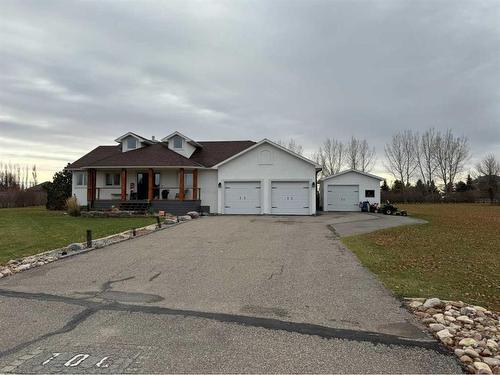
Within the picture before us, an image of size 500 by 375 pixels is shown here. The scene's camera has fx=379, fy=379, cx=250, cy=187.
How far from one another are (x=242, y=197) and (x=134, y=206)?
7.11m

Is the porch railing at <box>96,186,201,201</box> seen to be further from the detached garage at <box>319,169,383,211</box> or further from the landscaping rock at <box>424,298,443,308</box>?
the landscaping rock at <box>424,298,443,308</box>

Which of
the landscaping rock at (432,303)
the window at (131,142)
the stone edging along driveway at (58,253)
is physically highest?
the window at (131,142)

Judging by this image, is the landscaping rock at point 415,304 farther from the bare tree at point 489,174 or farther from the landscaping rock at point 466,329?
the bare tree at point 489,174

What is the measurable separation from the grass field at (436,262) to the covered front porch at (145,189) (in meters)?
13.8

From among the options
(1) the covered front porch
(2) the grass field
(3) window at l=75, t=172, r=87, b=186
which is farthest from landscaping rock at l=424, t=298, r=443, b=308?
(3) window at l=75, t=172, r=87, b=186

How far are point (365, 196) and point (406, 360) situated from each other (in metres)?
26.0

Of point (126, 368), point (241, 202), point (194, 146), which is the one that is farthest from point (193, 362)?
point (194, 146)

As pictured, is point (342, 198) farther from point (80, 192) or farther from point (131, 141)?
point (80, 192)

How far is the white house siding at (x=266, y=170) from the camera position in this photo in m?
24.9

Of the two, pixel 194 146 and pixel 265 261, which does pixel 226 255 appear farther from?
pixel 194 146

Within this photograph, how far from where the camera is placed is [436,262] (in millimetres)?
9352

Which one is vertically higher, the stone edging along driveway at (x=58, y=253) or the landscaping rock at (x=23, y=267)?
the stone edging along driveway at (x=58, y=253)

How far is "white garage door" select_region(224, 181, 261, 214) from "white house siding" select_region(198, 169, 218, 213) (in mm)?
931

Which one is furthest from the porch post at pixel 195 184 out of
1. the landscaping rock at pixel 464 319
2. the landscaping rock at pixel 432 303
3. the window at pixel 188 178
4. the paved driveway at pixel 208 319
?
the landscaping rock at pixel 464 319
